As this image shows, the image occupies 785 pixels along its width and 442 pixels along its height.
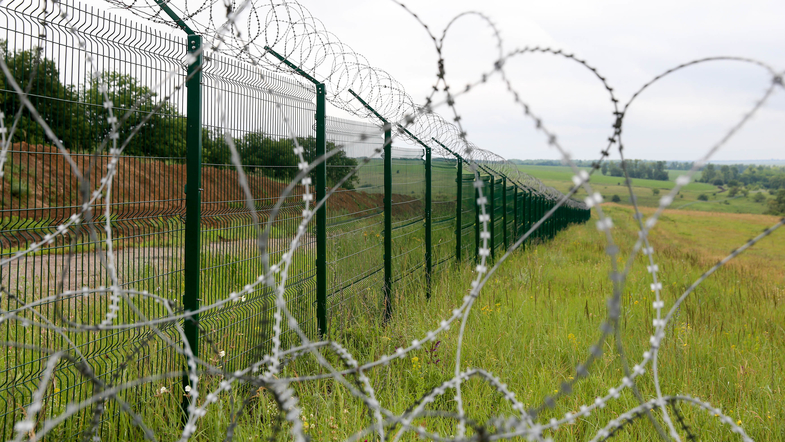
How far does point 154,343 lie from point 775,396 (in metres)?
4.38

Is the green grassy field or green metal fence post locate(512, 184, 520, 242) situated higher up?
green metal fence post locate(512, 184, 520, 242)

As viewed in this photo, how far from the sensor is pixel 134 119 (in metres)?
3.11

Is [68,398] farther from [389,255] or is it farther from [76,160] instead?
[389,255]

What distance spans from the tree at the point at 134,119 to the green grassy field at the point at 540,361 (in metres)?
1.45

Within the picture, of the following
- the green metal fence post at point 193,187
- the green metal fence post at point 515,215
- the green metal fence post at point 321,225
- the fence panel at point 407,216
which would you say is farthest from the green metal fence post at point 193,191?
the green metal fence post at point 515,215

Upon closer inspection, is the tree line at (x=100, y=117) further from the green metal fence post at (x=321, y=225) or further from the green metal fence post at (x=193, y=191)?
the green metal fence post at (x=321, y=225)

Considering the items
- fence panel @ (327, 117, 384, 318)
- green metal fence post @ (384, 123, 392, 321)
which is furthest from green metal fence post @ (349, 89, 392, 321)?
fence panel @ (327, 117, 384, 318)

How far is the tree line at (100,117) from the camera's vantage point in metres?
2.54

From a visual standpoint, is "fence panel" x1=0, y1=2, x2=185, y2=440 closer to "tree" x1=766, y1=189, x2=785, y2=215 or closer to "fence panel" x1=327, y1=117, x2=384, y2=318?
"fence panel" x1=327, y1=117, x2=384, y2=318

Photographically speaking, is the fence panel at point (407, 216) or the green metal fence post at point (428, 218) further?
the green metal fence post at point (428, 218)

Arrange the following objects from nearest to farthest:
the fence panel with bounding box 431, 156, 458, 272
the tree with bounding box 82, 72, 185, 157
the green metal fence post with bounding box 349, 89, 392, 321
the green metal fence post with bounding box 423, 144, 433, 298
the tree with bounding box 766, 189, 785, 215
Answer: the tree with bounding box 82, 72, 185, 157 < the green metal fence post with bounding box 349, 89, 392, 321 < the tree with bounding box 766, 189, 785, 215 < the green metal fence post with bounding box 423, 144, 433, 298 < the fence panel with bounding box 431, 156, 458, 272

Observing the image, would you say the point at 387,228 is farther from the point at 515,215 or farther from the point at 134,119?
the point at 515,215

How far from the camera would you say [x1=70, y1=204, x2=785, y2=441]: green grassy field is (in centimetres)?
336

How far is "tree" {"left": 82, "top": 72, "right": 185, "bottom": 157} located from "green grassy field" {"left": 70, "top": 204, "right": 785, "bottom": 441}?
145 cm
